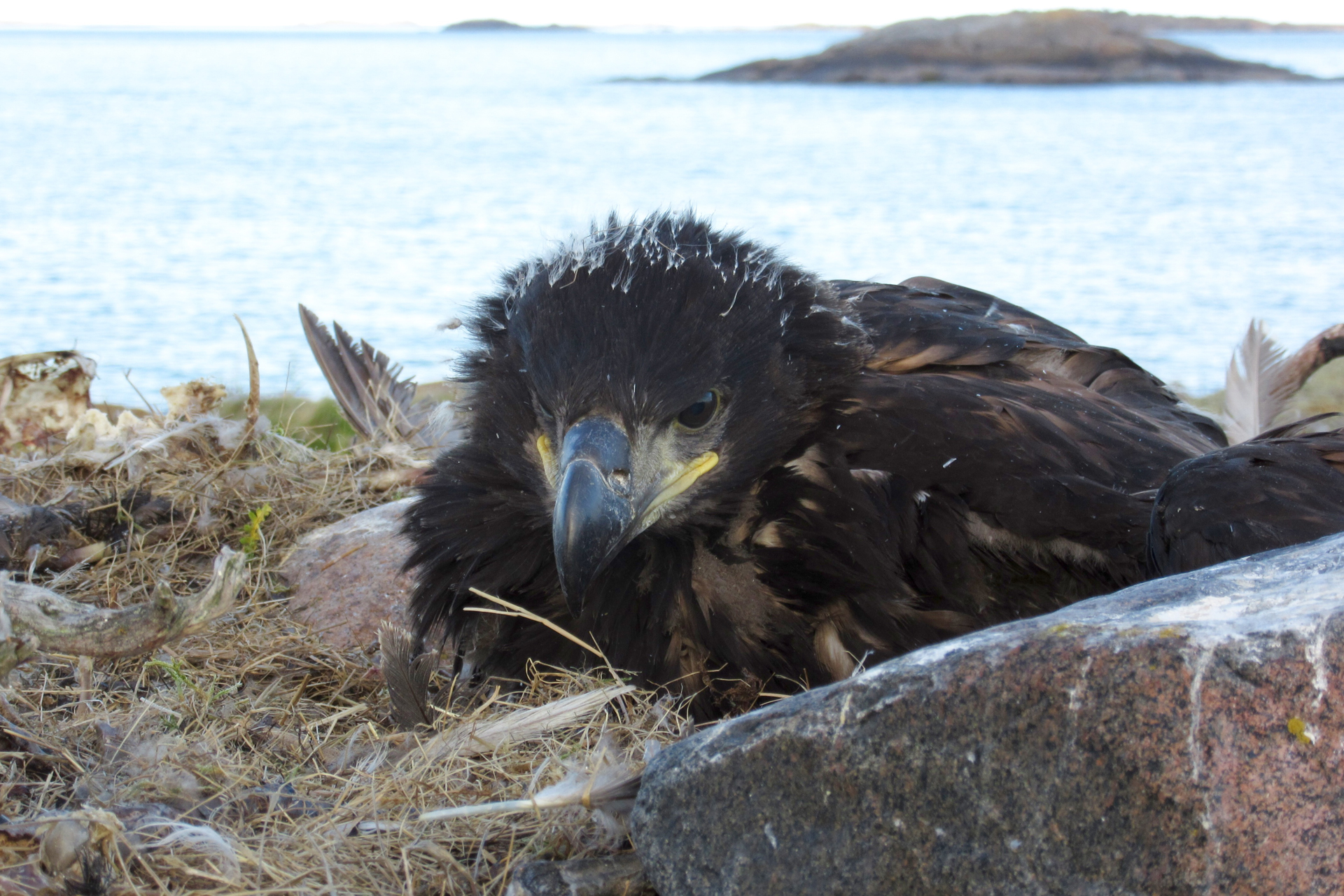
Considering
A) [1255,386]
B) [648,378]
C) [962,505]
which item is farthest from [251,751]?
[1255,386]

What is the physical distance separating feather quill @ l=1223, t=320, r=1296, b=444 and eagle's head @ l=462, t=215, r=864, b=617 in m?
2.29

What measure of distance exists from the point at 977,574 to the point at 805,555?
1.26ft

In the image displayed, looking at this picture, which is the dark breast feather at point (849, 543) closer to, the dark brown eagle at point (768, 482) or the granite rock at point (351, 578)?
the dark brown eagle at point (768, 482)

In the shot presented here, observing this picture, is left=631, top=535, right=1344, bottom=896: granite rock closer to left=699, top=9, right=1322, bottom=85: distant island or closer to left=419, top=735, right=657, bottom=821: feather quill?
left=419, top=735, right=657, bottom=821: feather quill

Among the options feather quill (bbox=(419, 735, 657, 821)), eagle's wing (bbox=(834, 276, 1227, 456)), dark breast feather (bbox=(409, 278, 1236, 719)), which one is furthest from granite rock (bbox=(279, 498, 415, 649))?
feather quill (bbox=(419, 735, 657, 821))

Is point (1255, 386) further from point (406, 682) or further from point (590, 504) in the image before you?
point (406, 682)

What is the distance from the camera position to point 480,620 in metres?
3.08

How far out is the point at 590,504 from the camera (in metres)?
2.35

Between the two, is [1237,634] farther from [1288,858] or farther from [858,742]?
[858,742]

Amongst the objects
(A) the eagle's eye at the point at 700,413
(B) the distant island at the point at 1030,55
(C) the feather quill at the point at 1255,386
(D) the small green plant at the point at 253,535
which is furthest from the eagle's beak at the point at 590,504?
(B) the distant island at the point at 1030,55

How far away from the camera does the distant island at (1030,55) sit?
52312mm

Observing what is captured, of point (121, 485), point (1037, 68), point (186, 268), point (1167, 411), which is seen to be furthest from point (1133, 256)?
point (1037, 68)

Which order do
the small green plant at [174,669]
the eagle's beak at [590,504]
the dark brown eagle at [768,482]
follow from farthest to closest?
the small green plant at [174,669] → the dark brown eagle at [768,482] → the eagle's beak at [590,504]

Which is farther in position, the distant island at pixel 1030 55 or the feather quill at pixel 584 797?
the distant island at pixel 1030 55
